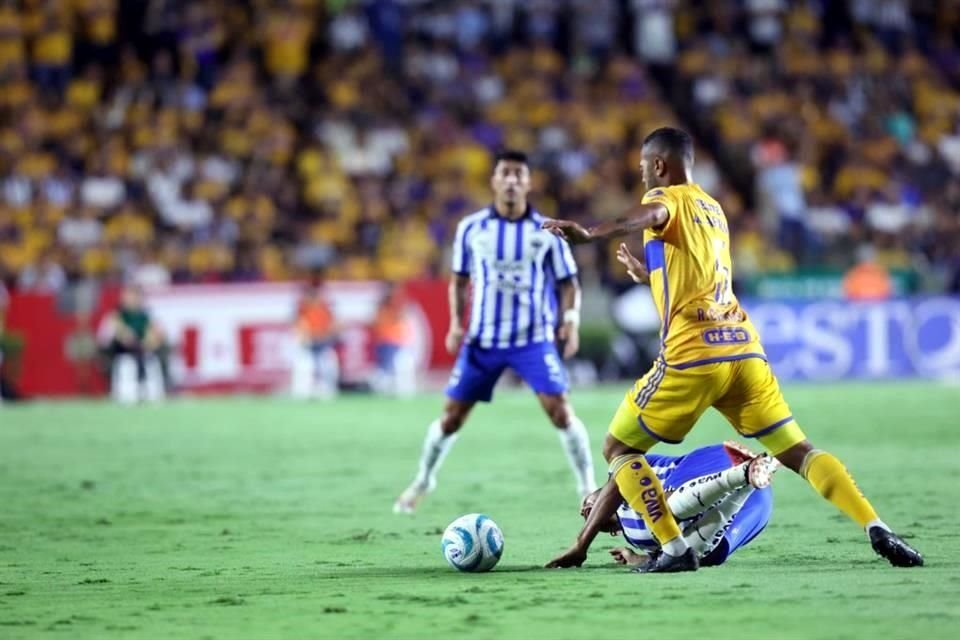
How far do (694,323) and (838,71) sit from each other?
28.9 m

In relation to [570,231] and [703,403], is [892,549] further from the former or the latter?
[570,231]

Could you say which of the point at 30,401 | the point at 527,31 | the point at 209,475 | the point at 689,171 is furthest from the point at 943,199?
the point at 689,171

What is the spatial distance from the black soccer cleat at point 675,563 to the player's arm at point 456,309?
4.12m

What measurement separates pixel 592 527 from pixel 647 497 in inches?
18.9

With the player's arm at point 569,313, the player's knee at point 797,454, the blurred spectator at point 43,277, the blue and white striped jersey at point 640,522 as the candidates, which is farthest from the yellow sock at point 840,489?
the blurred spectator at point 43,277

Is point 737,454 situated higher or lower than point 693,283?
lower

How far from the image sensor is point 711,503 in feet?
28.5

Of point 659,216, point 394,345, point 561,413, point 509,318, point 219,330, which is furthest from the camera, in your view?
point 219,330

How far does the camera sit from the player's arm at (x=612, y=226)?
7859 mm

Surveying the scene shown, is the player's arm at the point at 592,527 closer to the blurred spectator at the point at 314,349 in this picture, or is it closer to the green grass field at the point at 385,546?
the green grass field at the point at 385,546

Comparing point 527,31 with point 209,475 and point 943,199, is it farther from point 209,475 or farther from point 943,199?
point 209,475

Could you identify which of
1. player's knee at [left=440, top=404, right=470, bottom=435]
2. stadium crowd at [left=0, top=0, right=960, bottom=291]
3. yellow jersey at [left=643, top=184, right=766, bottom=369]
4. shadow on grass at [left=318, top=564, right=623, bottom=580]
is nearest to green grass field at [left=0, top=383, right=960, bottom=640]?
shadow on grass at [left=318, top=564, right=623, bottom=580]

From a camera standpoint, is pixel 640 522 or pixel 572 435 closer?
pixel 640 522

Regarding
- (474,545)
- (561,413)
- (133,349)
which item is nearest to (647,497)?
(474,545)
